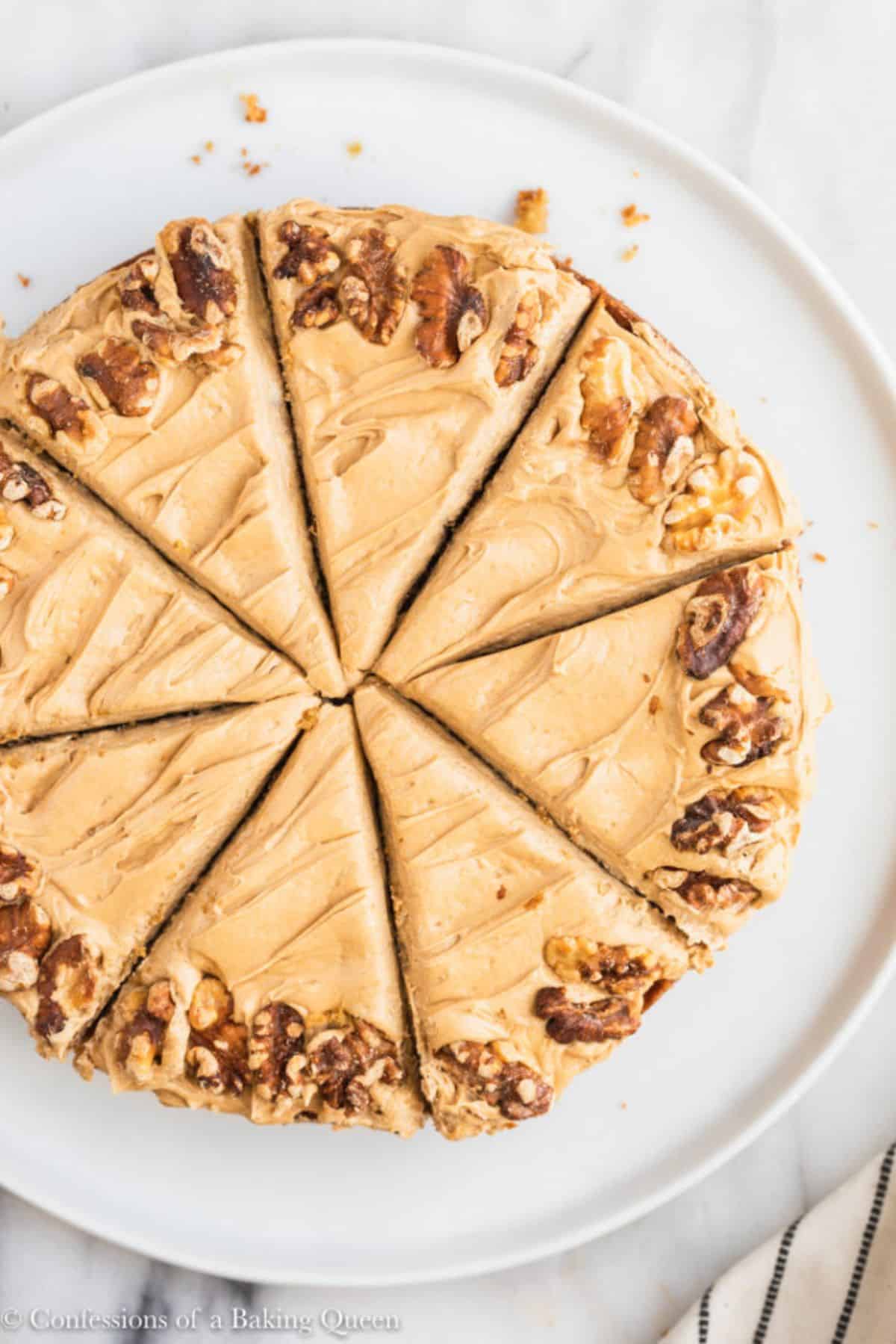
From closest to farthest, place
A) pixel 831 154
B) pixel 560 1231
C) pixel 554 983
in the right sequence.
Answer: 1. pixel 554 983
2. pixel 560 1231
3. pixel 831 154

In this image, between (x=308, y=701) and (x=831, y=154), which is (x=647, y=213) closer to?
(x=831, y=154)

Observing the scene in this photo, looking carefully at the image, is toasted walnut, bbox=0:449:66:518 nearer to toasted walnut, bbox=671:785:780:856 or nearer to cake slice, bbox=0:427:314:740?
cake slice, bbox=0:427:314:740

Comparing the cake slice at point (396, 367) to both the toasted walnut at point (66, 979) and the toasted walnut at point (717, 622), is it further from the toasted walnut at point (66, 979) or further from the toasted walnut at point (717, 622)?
the toasted walnut at point (66, 979)

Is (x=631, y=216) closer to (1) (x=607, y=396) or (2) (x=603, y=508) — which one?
(1) (x=607, y=396)

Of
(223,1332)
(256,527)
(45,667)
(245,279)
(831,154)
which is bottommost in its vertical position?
(223,1332)

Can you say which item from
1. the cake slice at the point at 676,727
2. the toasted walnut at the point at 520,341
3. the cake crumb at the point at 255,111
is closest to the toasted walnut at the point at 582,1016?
the cake slice at the point at 676,727

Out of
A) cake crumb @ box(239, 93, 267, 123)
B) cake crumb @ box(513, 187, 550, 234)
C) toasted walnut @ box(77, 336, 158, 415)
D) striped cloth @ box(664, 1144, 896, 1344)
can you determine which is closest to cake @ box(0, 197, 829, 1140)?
toasted walnut @ box(77, 336, 158, 415)

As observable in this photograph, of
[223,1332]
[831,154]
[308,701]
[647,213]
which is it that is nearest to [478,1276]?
[223,1332]
